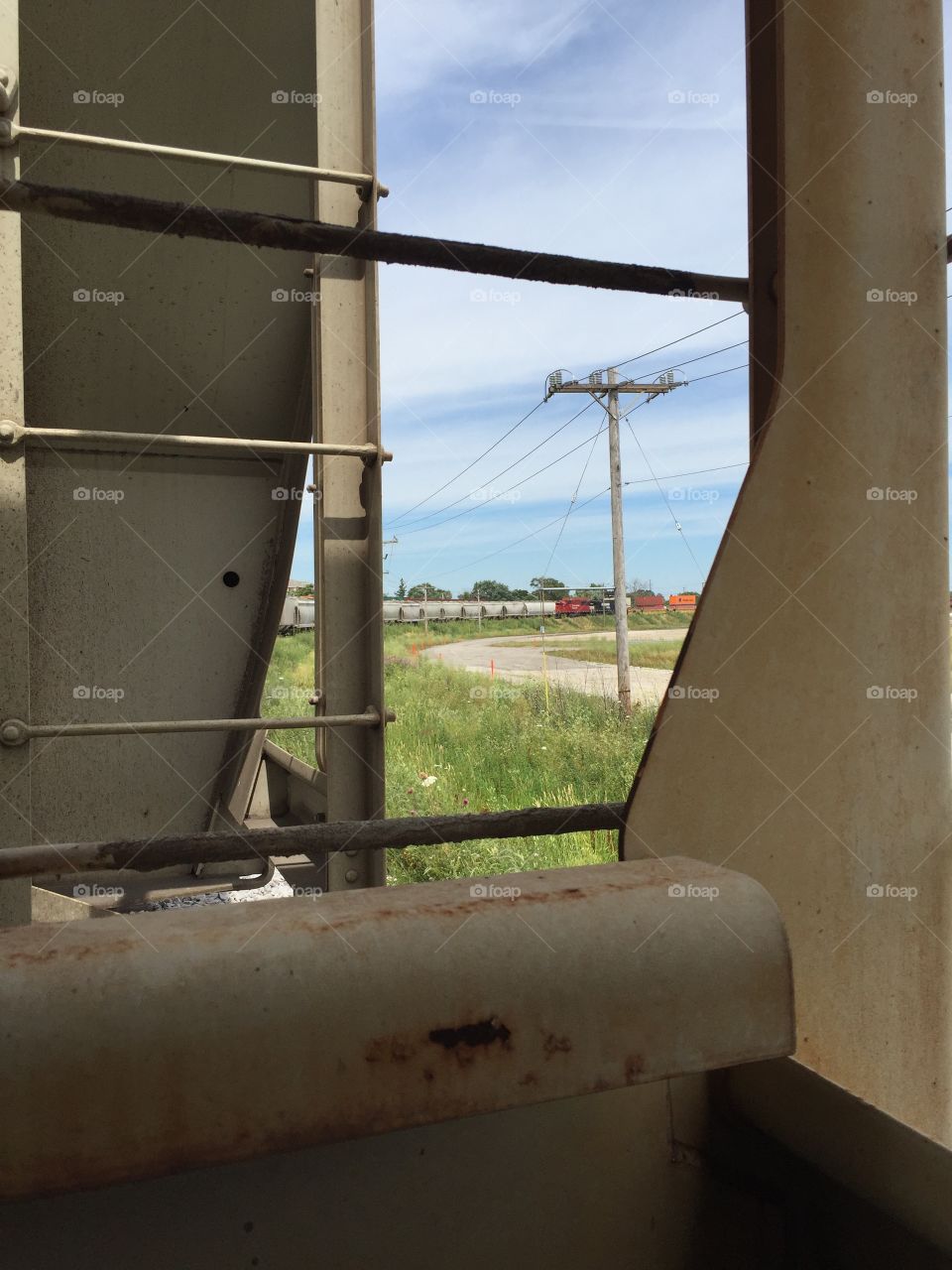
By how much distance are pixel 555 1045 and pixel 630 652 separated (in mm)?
18163

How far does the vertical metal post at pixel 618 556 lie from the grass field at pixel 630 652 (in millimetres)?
4612

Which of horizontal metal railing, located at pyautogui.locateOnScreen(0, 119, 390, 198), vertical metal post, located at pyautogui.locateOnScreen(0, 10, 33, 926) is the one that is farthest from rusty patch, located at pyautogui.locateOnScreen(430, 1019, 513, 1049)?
horizontal metal railing, located at pyautogui.locateOnScreen(0, 119, 390, 198)

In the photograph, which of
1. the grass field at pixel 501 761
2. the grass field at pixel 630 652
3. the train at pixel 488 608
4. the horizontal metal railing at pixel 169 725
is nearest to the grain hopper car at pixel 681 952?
the horizontal metal railing at pixel 169 725

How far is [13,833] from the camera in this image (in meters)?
2.13

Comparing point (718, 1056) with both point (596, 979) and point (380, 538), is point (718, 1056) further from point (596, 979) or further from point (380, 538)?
point (380, 538)

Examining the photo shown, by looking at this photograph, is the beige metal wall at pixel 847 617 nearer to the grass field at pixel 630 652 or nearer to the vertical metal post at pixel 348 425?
the vertical metal post at pixel 348 425

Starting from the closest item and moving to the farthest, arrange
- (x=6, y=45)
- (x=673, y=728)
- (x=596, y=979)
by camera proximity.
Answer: (x=596, y=979), (x=673, y=728), (x=6, y=45)

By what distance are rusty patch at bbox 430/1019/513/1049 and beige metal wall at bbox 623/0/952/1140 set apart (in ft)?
1.23

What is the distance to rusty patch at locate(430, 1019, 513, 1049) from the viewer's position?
544mm

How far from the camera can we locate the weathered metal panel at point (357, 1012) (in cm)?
48

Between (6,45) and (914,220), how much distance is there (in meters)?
2.10

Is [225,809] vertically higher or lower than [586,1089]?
lower

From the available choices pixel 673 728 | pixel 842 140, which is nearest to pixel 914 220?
pixel 842 140

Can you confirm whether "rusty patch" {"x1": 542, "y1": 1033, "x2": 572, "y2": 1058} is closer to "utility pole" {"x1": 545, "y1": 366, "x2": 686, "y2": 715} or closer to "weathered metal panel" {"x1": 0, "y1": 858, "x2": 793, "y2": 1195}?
"weathered metal panel" {"x1": 0, "y1": 858, "x2": 793, "y2": 1195}
